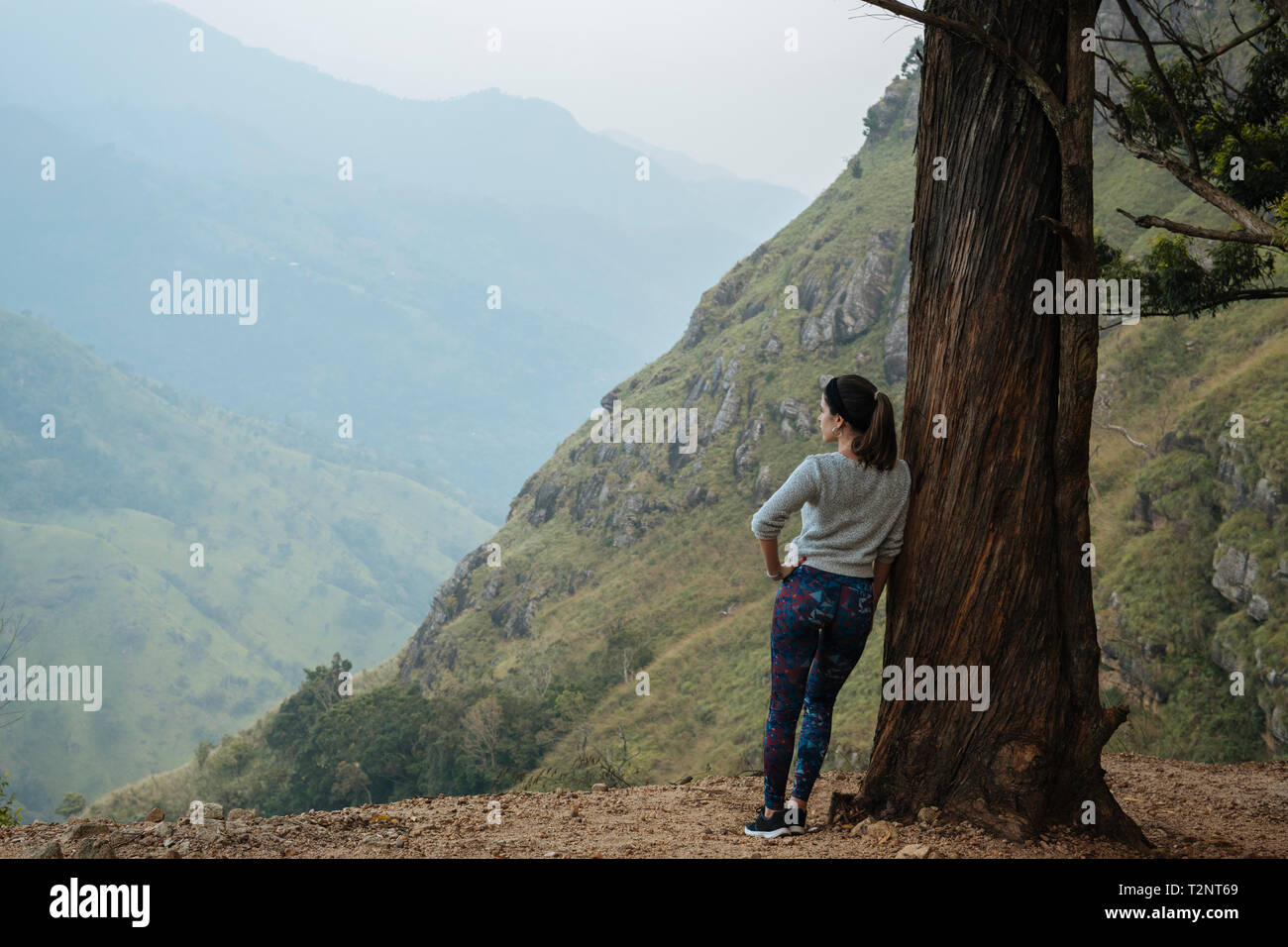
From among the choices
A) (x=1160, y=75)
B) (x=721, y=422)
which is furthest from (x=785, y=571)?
(x=721, y=422)

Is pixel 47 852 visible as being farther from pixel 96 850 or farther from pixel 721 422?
pixel 721 422

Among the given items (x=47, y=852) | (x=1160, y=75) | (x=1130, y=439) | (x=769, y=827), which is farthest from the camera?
(x=1130, y=439)

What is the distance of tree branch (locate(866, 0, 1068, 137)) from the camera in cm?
362

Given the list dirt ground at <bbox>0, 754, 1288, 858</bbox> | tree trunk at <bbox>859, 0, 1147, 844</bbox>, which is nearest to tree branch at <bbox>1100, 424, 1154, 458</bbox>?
dirt ground at <bbox>0, 754, 1288, 858</bbox>

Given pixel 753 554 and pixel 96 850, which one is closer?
pixel 96 850

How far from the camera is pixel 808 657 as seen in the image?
3801mm

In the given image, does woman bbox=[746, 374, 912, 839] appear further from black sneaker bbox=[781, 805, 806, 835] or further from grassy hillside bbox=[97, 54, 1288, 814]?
grassy hillside bbox=[97, 54, 1288, 814]

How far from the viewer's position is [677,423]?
55.6m

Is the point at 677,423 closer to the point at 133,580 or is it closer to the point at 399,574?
the point at 133,580

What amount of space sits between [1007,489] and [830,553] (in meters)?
0.76

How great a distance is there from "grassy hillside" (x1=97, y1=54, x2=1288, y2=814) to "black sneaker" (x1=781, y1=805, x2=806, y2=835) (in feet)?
11.0

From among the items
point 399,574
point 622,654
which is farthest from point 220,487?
point 622,654

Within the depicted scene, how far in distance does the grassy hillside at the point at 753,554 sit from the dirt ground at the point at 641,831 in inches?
90.7
